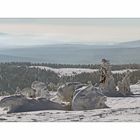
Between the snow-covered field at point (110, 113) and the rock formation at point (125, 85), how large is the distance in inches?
1.5

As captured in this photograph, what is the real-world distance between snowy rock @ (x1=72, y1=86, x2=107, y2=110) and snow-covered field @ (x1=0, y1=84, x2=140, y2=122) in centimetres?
4

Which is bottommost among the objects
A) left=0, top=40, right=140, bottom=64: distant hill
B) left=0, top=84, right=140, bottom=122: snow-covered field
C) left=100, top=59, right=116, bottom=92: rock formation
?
left=0, top=84, right=140, bottom=122: snow-covered field

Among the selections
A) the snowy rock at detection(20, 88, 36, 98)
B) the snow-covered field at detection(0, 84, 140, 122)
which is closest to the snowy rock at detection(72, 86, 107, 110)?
the snow-covered field at detection(0, 84, 140, 122)

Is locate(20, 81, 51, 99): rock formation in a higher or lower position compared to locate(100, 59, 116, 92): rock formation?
lower

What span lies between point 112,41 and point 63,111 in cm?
73

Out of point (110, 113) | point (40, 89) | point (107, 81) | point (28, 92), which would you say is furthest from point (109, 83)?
point (28, 92)

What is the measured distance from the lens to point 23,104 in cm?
659

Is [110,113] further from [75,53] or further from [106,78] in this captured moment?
[75,53]

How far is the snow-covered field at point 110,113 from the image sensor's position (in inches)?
256

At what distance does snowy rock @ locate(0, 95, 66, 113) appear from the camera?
6.57m

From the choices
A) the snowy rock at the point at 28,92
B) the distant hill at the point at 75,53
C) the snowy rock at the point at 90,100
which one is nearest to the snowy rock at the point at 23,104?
the snowy rock at the point at 28,92

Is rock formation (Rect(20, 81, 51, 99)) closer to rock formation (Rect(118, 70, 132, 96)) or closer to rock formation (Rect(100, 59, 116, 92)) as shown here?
rock formation (Rect(100, 59, 116, 92))

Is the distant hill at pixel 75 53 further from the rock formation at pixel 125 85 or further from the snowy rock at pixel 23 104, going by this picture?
the snowy rock at pixel 23 104
